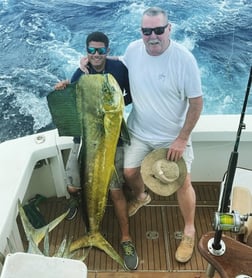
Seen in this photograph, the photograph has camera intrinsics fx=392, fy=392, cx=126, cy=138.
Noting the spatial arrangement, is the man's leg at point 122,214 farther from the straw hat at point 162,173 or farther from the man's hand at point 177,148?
the man's hand at point 177,148

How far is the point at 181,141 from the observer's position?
6.79 ft

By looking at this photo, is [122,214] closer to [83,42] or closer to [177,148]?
[177,148]

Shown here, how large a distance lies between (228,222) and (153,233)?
1.08 meters

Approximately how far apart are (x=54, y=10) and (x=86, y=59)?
21.6ft

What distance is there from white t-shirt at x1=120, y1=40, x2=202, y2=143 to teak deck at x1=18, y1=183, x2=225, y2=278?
0.64 meters

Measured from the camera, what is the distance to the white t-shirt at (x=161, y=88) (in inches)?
76.5

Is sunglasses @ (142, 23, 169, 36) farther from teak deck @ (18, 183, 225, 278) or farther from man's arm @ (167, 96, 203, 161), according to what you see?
teak deck @ (18, 183, 225, 278)

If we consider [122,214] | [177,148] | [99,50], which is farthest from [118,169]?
[99,50]

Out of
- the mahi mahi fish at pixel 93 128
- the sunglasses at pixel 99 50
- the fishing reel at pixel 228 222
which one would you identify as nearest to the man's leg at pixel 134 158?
the mahi mahi fish at pixel 93 128

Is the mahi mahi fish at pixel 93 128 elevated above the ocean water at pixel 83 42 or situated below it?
above

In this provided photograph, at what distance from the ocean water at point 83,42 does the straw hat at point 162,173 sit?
11.9 ft

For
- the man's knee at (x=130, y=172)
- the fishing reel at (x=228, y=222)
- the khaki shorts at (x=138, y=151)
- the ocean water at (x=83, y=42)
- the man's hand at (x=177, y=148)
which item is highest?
the fishing reel at (x=228, y=222)

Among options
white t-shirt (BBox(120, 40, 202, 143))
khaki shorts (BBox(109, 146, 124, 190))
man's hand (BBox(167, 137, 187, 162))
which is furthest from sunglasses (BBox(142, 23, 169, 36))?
khaki shorts (BBox(109, 146, 124, 190))

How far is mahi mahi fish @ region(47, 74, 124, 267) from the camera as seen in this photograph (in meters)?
1.97
